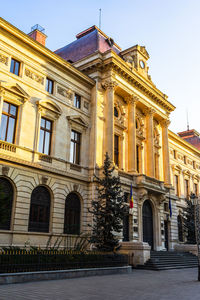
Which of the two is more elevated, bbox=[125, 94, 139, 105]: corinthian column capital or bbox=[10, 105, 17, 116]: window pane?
bbox=[125, 94, 139, 105]: corinthian column capital

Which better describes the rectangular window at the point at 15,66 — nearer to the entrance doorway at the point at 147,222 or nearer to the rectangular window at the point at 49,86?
the rectangular window at the point at 49,86

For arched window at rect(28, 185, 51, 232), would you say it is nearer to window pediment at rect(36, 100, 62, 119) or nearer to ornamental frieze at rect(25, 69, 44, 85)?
window pediment at rect(36, 100, 62, 119)

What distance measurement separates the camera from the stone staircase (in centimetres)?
2316

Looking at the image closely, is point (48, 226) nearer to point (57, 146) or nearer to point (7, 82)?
point (57, 146)

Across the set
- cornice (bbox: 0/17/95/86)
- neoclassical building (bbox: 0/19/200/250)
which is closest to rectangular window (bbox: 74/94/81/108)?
neoclassical building (bbox: 0/19/200/250)

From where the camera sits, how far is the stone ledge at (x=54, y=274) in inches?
499

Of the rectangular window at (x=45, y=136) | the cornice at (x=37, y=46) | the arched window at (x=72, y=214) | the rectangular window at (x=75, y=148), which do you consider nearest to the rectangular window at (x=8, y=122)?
the rectangular window at (x=45, y=136)

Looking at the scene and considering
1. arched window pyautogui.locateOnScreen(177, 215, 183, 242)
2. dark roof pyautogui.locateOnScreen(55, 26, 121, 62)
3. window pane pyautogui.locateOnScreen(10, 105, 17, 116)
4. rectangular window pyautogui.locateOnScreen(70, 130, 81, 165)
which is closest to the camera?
window pane pyautogui.locateOnScreen(10, 105, 17, 116)

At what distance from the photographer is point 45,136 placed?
2458 centimetres

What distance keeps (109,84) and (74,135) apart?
21.8 ft

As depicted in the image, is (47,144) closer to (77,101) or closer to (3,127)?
(3,127)

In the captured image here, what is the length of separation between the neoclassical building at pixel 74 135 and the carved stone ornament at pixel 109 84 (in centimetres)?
9

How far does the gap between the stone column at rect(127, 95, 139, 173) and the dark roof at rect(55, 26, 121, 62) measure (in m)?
6.49

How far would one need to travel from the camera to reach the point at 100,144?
93.6ft
